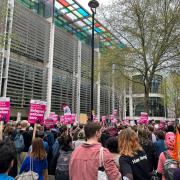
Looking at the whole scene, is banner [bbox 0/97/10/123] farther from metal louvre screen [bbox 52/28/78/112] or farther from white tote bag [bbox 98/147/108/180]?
metal louvre screen [bbox 52/28/78/112]

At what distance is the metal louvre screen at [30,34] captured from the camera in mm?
27234

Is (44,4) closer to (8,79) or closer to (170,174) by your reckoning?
(8,79)

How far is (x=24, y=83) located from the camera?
28.4 m

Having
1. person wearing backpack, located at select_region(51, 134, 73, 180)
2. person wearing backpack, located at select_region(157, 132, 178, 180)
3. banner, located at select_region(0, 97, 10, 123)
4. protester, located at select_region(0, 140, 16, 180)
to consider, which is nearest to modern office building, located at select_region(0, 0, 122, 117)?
banner, located at select_region(0, 97, 10, 123)

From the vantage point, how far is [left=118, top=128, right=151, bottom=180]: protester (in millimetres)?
3714

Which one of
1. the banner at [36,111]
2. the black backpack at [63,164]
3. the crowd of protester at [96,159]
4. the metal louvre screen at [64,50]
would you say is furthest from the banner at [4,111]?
the metal louvre screen at [64,50]

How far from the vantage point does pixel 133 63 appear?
59.1ft

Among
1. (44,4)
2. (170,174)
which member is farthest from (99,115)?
(170,174)

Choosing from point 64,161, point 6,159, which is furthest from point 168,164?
point 6,159

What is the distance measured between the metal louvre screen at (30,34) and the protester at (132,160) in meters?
22.8

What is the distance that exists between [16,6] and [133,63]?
15349 millimetres

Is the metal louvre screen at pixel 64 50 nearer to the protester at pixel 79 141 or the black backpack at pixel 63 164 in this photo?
the protester at pixel 79 141

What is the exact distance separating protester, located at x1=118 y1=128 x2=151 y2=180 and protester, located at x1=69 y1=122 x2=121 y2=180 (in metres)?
0.62

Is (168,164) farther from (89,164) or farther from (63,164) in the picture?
(63,164)
